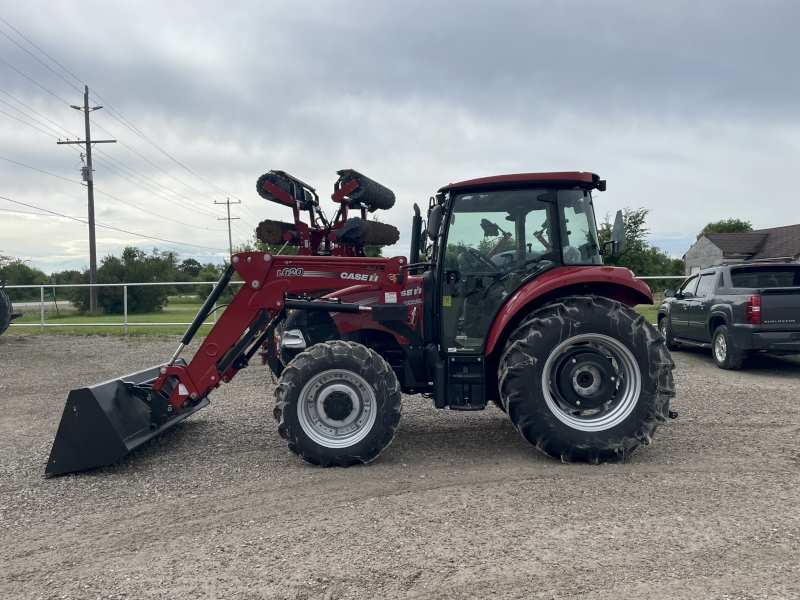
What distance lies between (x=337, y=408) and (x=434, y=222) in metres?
1.64

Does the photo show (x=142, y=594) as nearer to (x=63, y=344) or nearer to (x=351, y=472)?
(x=351, y=472)

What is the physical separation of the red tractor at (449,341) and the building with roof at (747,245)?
43.4m

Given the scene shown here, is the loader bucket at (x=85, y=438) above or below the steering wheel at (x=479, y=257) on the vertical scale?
below

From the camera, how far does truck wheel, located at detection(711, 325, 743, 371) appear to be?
9422 mm

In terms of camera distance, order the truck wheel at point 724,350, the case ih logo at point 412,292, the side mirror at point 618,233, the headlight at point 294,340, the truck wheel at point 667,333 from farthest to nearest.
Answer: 1. the truck wheel at point 667,333
2. the truck wheel at point 724,350
3. the headlight at point 294,340
4. the case ih logo at point 412,292
5. the side mirror at point 618,233

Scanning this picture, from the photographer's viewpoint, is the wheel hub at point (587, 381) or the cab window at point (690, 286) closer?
the wheel hub at point (587, 381)

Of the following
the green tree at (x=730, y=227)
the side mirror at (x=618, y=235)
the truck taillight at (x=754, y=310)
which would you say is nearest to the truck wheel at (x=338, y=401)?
the side mirror at (x=618, y=235)

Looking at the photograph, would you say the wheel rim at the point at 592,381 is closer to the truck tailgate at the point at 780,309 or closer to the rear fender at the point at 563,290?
the rear fender at the point at 563,290

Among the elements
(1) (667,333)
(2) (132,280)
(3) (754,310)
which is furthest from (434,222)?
(2) (132,280)

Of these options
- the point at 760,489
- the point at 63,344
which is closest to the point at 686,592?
the point at 760,489

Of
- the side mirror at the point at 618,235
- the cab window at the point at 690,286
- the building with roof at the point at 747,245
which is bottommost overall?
the cab window at the point at 690,286

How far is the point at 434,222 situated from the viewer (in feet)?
15.9

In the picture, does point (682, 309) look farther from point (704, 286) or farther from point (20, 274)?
point (20, 274)

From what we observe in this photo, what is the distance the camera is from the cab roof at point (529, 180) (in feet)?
16.4
